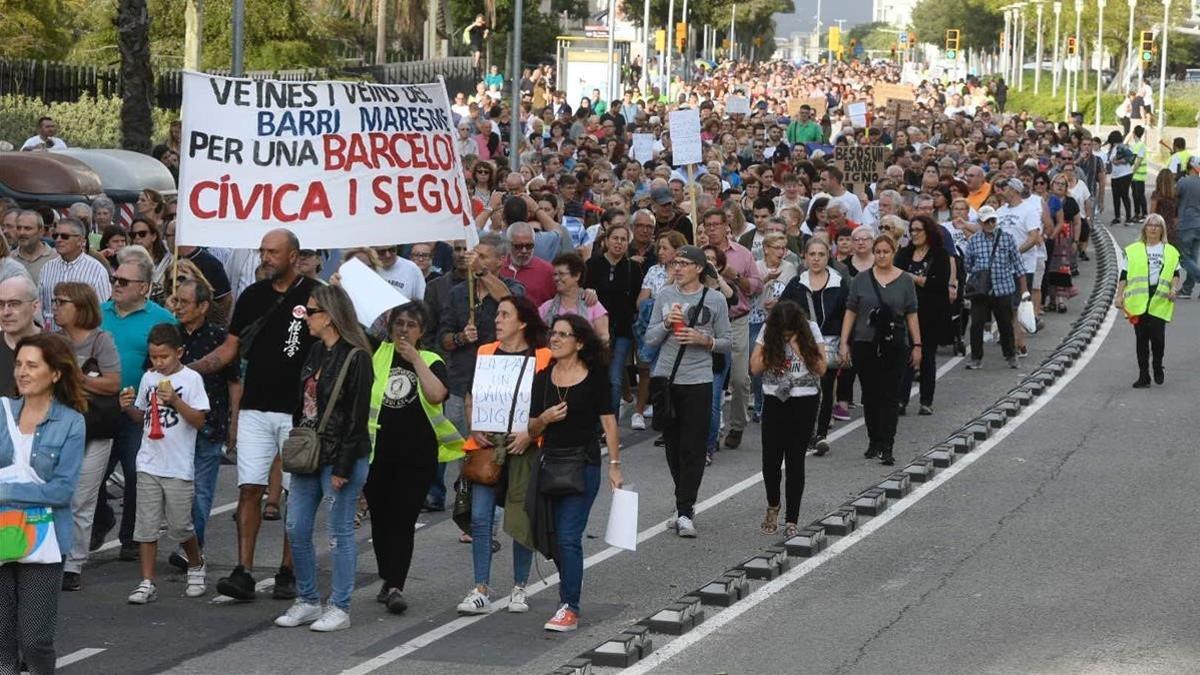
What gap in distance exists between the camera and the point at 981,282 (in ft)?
68.1

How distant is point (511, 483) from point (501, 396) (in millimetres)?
430

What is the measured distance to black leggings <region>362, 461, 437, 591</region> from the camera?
1039 centimetres

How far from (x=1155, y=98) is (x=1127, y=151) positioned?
5015 centimetres

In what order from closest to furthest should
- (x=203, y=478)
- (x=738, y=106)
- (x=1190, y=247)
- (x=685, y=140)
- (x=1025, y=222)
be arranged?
(x=203, y=478), (x=685, y=140), (x=1025, y=222), (x=1190, y=247), (x=738, y=106)

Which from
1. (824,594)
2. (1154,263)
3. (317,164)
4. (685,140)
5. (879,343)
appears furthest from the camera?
(685,140)

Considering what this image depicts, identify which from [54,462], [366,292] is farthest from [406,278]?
[54,462]

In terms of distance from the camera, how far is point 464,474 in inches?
411

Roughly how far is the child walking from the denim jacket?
1985mm

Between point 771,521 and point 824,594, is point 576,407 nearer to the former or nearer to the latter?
point 824,594

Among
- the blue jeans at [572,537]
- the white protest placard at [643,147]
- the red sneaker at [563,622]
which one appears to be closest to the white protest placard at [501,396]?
the blue jeans at [572,537]

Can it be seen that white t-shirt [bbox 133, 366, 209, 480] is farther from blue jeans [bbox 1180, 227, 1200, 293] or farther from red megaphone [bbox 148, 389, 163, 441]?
blue jeans [bbox 1180, 227, 1200, 293]

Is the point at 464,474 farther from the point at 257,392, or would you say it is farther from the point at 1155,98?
the point at 1155,98

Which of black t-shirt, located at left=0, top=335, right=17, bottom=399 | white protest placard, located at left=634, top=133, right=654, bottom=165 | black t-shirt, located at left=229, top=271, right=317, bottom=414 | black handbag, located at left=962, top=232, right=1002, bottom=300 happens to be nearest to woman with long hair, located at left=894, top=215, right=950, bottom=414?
black handbag, located at left=962, top=232, right=1002, bottom=300

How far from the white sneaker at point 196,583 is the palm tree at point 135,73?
14.4 m
